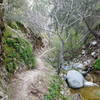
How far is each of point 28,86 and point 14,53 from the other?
2062mm

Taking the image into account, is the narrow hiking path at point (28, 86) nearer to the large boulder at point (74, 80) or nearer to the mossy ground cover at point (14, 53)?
the mossy ground cover at point (14, 53)

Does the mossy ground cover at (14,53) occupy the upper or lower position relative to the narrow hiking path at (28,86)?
upper

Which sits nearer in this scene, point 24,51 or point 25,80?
point 25,80

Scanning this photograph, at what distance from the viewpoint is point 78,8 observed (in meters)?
14.2

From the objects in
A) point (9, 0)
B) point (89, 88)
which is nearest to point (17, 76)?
point (89, 88)

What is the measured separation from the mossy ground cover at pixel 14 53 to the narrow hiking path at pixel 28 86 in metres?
0.55

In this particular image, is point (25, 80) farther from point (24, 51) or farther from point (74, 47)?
point (74, 47)

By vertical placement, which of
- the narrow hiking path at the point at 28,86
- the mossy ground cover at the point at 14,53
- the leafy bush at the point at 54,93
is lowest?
the leafy bush at the point at 54,93

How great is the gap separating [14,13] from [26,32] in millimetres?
2162

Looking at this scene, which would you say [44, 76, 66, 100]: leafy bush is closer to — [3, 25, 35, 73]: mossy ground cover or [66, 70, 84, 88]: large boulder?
[66, 70, 84, 88]: large boulder

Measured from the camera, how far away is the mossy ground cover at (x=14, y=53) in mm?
7791

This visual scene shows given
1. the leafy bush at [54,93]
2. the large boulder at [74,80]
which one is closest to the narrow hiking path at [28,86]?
the leafy bush at [54,93]

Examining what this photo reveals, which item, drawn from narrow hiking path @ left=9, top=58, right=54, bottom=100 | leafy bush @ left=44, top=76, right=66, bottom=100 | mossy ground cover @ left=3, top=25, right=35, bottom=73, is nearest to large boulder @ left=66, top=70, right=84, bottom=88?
leafy bush @ left=44, top=76, right=66, bottom=100

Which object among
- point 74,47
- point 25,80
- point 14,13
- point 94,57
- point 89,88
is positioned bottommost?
point 89,88
